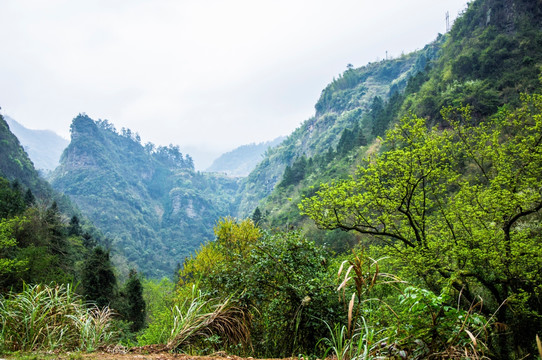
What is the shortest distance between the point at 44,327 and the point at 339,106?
110654 millimetres

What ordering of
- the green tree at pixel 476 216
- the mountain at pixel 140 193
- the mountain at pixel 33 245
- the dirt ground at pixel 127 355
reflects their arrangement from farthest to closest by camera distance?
the mountain at pixel 140 193 < the mountain at pixel 33 245 < the green tree at pixel 476 216 < the dirt ground at pixel 127 355

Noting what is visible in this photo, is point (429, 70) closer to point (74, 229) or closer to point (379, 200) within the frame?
point (379, 200)

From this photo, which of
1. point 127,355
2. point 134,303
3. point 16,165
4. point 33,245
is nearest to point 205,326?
point 127,355

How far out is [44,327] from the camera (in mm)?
3473

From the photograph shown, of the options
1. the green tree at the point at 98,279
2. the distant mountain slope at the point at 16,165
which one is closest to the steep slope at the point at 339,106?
the distant mountain slope at the point at 16,165

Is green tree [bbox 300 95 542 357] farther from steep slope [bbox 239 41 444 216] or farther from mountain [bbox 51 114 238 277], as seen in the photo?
mountain [bbox 51 114 238 277]

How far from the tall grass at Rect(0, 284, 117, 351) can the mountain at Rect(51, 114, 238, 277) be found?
9588 cm

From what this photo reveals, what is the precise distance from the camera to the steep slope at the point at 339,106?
308ft

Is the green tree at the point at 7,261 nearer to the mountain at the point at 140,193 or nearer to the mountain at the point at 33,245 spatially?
the mountain at the point at 33,245

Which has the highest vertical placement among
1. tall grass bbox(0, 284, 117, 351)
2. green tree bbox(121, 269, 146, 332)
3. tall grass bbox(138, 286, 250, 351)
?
tall grass bbox(0, 284, 117, 351)

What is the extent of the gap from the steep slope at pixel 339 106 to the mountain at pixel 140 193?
3497cm

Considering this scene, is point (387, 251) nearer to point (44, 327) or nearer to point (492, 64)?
point (44, 327)

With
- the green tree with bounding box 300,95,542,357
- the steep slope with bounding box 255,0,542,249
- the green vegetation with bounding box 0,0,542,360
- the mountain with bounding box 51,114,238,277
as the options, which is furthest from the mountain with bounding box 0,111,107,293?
the mountain with bounding box 51,114,238,277

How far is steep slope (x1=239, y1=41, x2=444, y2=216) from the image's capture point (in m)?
93.8
